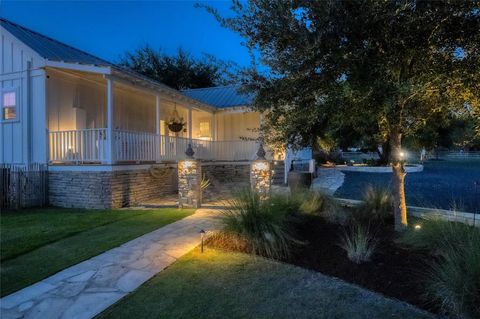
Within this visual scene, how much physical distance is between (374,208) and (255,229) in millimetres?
3125

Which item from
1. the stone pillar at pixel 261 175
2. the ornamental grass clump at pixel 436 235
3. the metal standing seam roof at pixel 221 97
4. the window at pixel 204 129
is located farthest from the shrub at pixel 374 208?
the window at pixel 204 129

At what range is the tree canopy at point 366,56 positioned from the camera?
403 centimetres

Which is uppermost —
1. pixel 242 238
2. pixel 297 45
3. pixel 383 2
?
pixel 383 2

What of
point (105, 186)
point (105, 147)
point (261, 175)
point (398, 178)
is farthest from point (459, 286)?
point (105, 147)

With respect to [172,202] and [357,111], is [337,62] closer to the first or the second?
[357,111]

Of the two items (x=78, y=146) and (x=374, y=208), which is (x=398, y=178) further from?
(x=78, y=146)

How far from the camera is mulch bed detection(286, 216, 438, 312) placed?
3.60 meters

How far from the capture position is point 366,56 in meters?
4.29

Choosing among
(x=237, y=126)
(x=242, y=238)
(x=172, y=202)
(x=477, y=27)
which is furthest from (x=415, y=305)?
(x=237, y=126)

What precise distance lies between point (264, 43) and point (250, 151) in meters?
9.69

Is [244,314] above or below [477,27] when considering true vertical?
below

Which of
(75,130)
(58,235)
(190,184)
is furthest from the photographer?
(75,130)

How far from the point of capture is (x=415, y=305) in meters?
→ 3.23

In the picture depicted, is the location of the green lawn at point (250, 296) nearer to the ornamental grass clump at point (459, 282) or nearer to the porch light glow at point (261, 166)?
the ornamental grass clump at point (459, 282)
